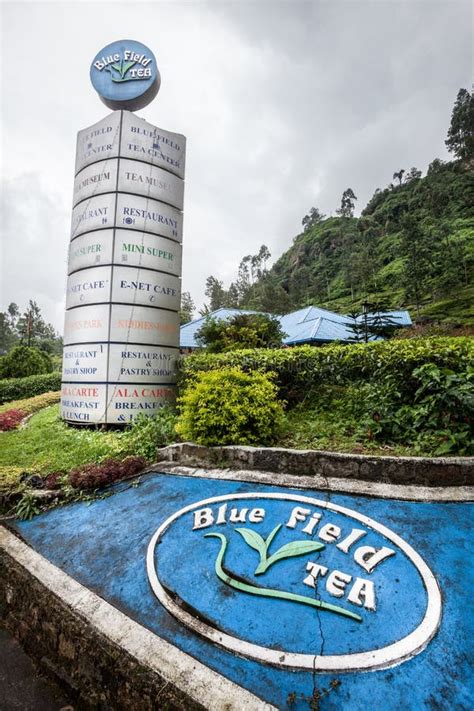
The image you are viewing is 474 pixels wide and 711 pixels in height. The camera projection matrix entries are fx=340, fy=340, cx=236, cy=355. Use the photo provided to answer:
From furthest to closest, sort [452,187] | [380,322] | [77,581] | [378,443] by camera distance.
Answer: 1. [452,187]
2. [380,322]
3. [378,443]
4. [77,581]

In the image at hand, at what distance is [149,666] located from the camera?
1.92m

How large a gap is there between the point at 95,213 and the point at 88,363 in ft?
10.2

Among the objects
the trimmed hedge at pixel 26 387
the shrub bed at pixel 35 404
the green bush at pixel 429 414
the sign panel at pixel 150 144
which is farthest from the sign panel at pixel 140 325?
the trimmed hedge at pixel 26 387

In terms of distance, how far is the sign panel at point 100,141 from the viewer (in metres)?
7.12

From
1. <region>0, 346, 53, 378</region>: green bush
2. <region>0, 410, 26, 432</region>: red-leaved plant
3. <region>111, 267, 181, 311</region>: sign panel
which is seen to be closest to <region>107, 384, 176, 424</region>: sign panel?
<region>111, 267, 181, 311</region>: sign panel

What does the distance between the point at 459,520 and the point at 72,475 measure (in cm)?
414

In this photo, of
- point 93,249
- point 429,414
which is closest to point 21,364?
point 93,249

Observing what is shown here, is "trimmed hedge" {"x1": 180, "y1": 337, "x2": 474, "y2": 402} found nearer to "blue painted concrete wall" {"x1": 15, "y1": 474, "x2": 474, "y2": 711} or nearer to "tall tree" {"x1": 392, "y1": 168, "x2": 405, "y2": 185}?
"blue painted concrete wall" {"x1": 15, "y1": 474, "x2": 474, "y2": 711}

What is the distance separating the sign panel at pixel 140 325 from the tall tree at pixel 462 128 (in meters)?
79.3

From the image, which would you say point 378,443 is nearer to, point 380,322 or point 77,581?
point 77,581

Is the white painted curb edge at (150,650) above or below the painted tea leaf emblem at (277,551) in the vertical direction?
below

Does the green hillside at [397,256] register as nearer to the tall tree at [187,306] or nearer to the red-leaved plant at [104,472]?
the tall tree at [187,306]

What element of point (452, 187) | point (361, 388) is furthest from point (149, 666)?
point (452, 187)

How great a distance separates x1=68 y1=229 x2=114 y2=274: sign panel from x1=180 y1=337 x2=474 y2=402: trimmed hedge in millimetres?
2647
